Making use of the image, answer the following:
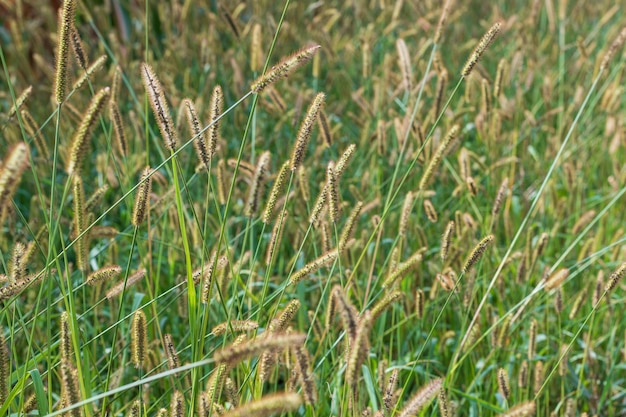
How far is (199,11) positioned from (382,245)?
301 cm

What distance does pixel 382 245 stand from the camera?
125 inches

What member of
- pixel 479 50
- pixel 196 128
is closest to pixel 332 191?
pixel 196 128

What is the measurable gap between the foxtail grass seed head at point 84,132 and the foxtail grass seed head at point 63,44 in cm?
9

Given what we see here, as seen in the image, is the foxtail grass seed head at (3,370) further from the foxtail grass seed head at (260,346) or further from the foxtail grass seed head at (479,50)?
the foxtail grass seed head at (479,50)

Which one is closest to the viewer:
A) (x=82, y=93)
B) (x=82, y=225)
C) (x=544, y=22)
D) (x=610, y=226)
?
(x=82, y=225)

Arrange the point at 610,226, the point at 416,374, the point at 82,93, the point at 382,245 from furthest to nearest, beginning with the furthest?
the point at 82,93 < the point at 610,226 < the point at 382,245 < the point at 416,374

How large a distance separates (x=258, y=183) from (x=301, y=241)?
3.02ft

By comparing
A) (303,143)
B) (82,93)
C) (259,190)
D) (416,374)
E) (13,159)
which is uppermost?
(13,159)

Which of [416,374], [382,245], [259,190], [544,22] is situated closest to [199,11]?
[544,22]

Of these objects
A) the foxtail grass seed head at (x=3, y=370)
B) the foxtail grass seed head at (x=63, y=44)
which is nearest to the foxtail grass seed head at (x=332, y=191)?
the foxtail grass seed head at (x=63, y=44)

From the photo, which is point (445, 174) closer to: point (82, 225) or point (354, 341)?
point (82, 225)

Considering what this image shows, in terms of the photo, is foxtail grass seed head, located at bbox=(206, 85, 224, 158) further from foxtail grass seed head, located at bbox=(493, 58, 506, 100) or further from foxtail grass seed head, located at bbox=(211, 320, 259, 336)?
foxtail grass seed head, located at bbox=(493, 58, 506, 100)

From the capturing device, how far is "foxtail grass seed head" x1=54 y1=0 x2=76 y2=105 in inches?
58.6

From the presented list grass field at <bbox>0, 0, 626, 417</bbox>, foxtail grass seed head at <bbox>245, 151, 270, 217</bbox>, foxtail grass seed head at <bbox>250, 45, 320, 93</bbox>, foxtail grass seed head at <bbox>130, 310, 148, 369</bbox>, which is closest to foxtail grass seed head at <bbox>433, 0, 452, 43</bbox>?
grass field at <bbox>0, 0, 626, 417</bbox>
